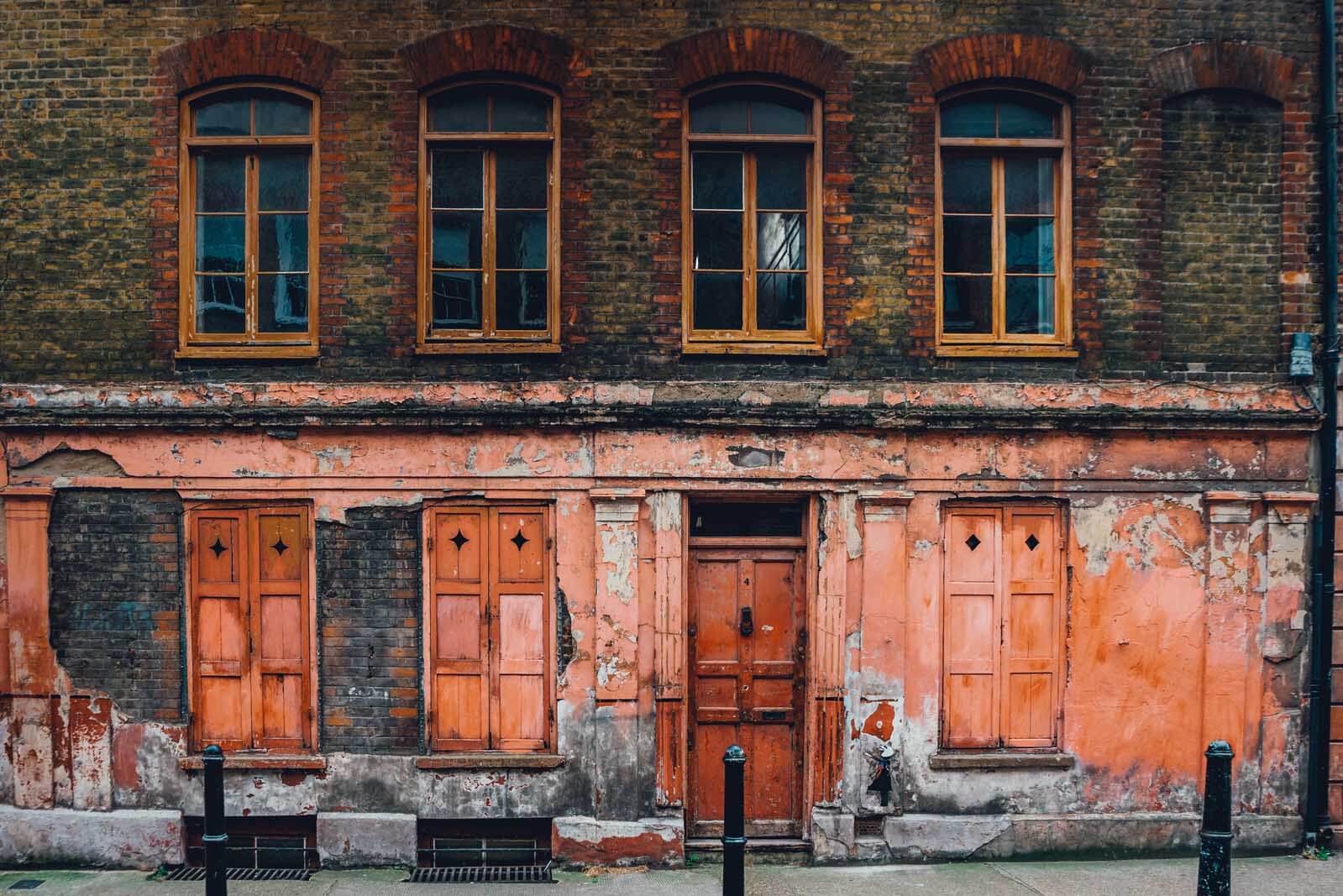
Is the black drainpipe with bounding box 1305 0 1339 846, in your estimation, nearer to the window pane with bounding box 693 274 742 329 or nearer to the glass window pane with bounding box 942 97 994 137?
the glass window pane with bounding box 942 97 994 137

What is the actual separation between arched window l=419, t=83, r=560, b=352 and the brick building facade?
0.10ft

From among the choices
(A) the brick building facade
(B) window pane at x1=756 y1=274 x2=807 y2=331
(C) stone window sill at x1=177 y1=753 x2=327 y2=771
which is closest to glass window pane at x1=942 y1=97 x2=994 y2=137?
(A) the brick building facade

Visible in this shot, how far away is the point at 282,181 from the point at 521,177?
1.81 m

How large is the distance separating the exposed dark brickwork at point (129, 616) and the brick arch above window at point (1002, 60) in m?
6.49

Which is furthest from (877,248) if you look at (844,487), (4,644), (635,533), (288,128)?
(4,644)

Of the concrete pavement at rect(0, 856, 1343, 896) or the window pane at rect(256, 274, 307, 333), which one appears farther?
the window pane at rect(256, 274, 307, 333)

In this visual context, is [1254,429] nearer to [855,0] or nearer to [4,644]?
[855,0]

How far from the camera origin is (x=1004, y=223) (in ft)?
24.5

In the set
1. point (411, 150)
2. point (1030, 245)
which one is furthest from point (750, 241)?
point (411, 150)

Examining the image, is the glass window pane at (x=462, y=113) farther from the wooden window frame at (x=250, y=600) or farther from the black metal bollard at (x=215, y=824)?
the black metal bollard at (x=215, y=824)

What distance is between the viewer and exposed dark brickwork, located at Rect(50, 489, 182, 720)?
283 inches

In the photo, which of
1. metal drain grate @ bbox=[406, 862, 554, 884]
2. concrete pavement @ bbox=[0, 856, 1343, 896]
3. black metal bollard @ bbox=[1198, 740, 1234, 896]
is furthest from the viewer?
metal drain grate @ bbox=[406, 862, 554, 884]

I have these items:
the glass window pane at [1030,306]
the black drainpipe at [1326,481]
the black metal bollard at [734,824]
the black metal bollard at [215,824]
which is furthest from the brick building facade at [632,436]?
the black metal bollard at [734,824]

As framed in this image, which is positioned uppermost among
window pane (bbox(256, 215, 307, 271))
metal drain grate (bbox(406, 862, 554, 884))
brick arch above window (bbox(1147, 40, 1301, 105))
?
brick arch above window (bbox(1147, 40, 1301, 105))
